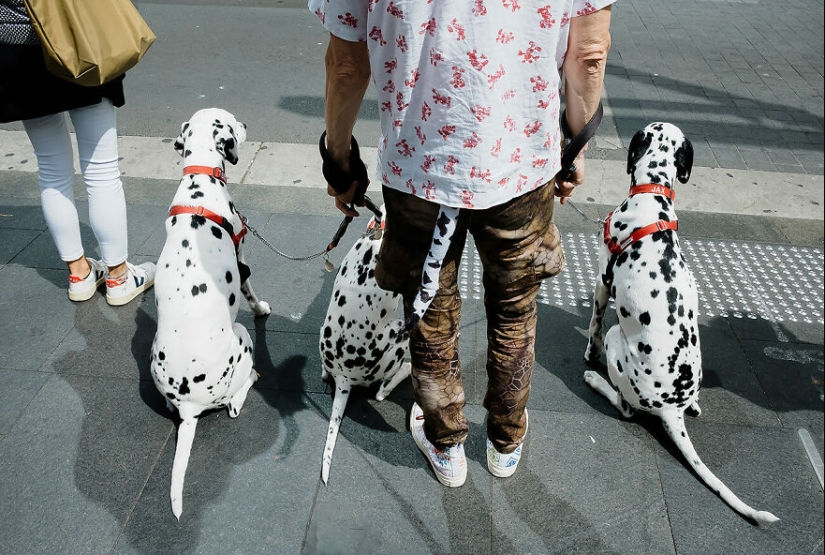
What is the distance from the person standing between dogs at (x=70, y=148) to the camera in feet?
9.72

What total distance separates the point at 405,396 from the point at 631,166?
1.68 meters

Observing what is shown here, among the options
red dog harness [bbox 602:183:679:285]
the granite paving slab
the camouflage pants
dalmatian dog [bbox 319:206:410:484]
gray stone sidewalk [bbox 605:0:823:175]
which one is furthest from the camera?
gray stone sidewalk [bbox 605:0:823:175]

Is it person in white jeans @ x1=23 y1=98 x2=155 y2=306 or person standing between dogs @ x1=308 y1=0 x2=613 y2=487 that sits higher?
person standing between dogs @ x1=308 y1=0 x2=613 y2=487

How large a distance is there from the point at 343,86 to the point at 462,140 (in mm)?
493

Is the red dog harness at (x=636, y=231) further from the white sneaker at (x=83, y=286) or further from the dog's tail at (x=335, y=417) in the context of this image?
the white sneaker at (x=83, y=286)

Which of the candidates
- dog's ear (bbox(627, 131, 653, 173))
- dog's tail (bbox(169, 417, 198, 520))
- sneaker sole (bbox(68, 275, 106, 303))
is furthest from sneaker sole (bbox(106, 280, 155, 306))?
dog's ear (bbox(627, 131, 653, 173))

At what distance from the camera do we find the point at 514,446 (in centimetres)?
274

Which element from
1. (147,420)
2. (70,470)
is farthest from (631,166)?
(70,470)

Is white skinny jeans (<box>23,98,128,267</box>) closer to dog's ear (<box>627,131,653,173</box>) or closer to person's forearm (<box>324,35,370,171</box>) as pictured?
person's forearm (<box>324,35,370,171</box>)

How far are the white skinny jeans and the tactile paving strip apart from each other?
214 cm

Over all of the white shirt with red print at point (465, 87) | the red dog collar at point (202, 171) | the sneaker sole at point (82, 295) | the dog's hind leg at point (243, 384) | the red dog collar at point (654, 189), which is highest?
the white shirt with red print at point (465, 87)

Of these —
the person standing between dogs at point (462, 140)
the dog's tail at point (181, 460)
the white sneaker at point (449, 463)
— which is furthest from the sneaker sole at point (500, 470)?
the dog's tail at point (181, 460)

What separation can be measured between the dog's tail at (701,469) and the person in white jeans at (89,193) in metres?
3.12

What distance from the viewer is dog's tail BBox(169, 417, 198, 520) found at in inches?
101
